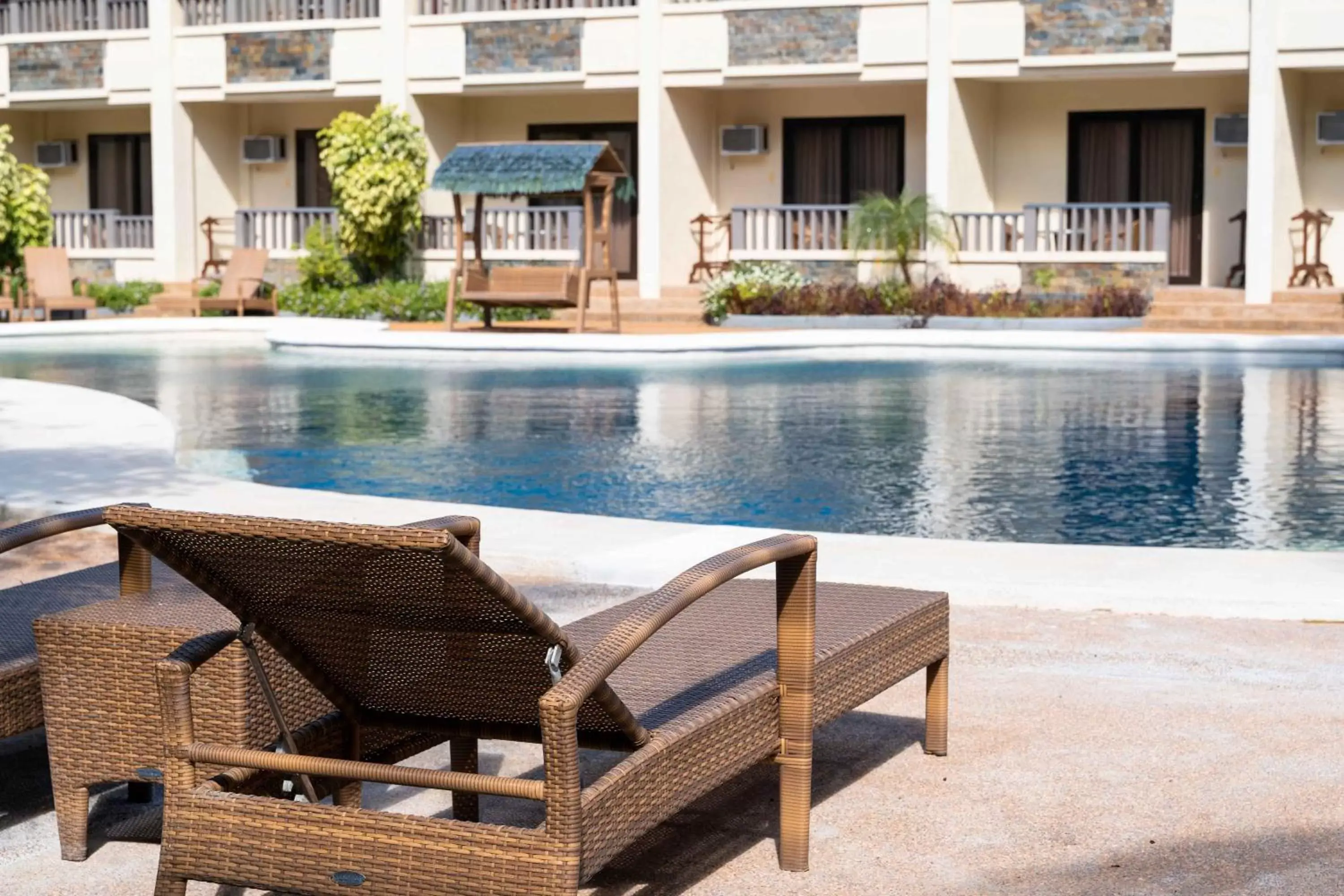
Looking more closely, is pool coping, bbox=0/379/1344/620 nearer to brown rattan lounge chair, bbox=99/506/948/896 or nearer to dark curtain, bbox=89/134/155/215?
brown rattan lounge chair, bbox=99/506/948/896

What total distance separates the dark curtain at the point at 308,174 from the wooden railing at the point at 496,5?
4000 mm

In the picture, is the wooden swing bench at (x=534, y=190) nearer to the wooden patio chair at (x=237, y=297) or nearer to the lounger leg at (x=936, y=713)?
the wooden patio chair at (x=237, y=297)

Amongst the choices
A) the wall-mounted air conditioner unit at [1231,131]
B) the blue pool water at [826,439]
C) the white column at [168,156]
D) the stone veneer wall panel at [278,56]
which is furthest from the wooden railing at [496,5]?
the blue pool water at [826,439]

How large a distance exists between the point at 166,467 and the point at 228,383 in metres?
8.59

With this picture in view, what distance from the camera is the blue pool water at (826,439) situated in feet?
33.3

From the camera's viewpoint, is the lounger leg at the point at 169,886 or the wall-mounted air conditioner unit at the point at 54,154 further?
the wall-mounted air conditioner unit at the point at 54,154

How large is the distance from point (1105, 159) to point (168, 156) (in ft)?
47.9

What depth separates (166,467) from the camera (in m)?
9.72

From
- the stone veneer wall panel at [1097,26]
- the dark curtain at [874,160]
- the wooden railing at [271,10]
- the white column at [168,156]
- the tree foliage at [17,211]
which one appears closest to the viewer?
the stone veneer wall panel at [1097,26]

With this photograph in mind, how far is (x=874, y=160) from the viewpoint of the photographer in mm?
29000

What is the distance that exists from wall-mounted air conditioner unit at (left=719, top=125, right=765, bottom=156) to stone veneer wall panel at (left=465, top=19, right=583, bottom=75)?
249 cm

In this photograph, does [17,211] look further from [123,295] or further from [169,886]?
[169,886]

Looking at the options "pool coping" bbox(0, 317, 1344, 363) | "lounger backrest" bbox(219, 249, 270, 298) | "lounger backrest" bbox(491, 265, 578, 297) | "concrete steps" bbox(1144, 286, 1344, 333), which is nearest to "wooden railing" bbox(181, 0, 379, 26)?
"lounger backrest" bbox(219, 249, 270, 298)

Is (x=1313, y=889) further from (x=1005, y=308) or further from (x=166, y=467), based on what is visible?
(x=1005, y=308)
